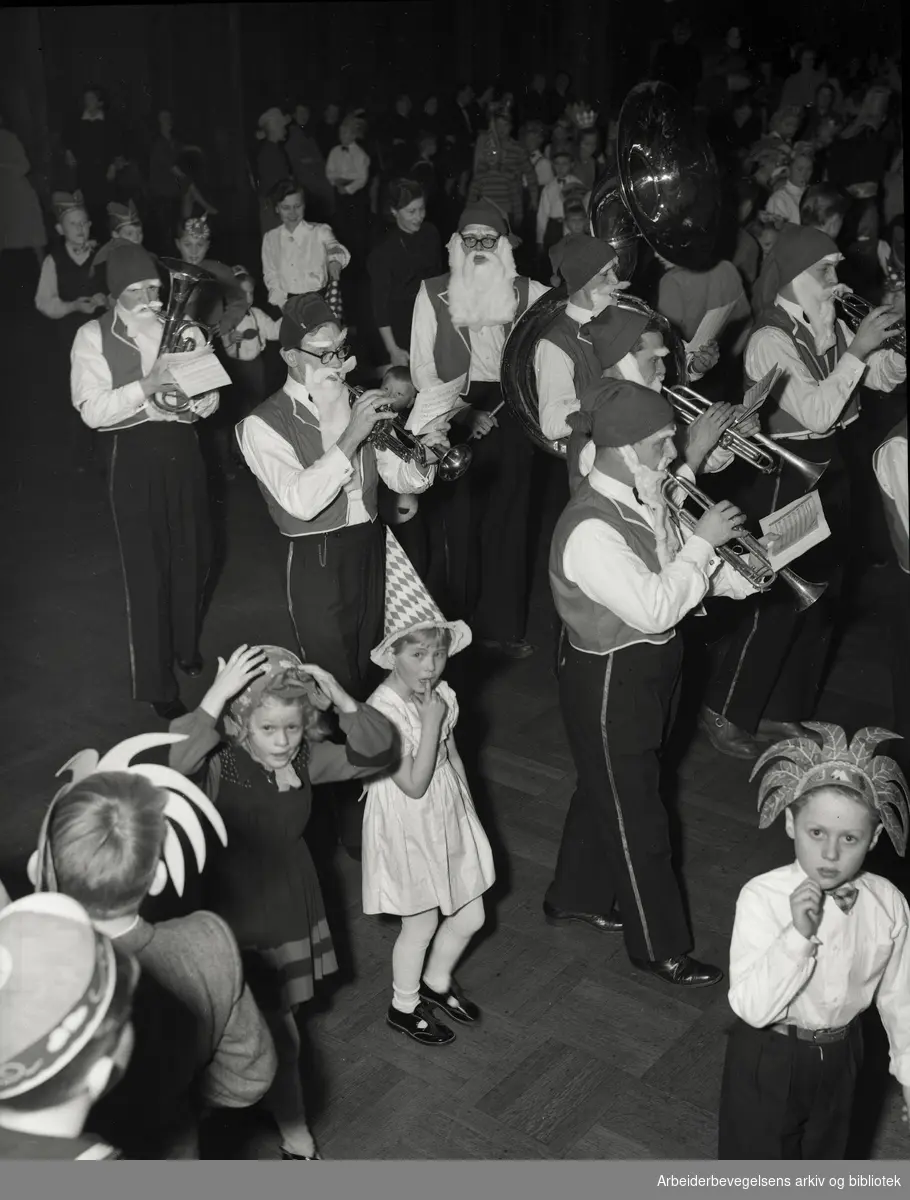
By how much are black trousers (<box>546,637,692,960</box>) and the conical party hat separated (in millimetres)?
342

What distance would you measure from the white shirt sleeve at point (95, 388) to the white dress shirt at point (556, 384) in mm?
1219

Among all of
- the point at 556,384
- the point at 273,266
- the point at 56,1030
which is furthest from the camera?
the point at 273,266

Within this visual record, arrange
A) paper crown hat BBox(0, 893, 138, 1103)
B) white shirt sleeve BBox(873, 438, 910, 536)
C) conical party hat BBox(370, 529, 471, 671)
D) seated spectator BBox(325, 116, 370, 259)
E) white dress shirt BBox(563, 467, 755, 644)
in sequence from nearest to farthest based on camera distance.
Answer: paper crown hat BBox(0, 893, 138, 1103)
white shirt sleeve BBox(873, 438, 910, 536)
white dress shirt BBox(563, 467, 755, 644)
conical party hat BBox(370, 529, 471, 671)
seated spectator BBox(325, 116, 370, 259)

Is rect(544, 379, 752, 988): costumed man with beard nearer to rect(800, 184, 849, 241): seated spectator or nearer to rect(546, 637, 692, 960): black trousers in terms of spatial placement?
rect(546, 637, 692, 960): black trousers

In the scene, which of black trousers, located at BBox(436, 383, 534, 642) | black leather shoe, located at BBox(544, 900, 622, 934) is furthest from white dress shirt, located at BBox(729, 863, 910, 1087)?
black trousers, located at BBox(436, 383, 534, 642)

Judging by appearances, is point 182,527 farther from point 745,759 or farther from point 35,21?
point 745,759

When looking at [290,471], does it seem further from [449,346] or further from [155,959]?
[155,959]

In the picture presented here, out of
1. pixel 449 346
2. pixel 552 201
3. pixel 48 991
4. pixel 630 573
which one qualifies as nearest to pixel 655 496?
pixel 630 573

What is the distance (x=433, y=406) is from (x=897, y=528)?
4.37 feet

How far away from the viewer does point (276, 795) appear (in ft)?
10.3

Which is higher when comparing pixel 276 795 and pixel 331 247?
pixel 331 247

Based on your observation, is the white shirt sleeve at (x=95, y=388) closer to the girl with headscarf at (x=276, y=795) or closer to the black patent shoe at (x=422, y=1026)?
the girl with headscarf at (x=276, y=795)

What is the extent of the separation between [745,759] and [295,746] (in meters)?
2.05

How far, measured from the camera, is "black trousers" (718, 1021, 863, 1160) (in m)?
2.80
